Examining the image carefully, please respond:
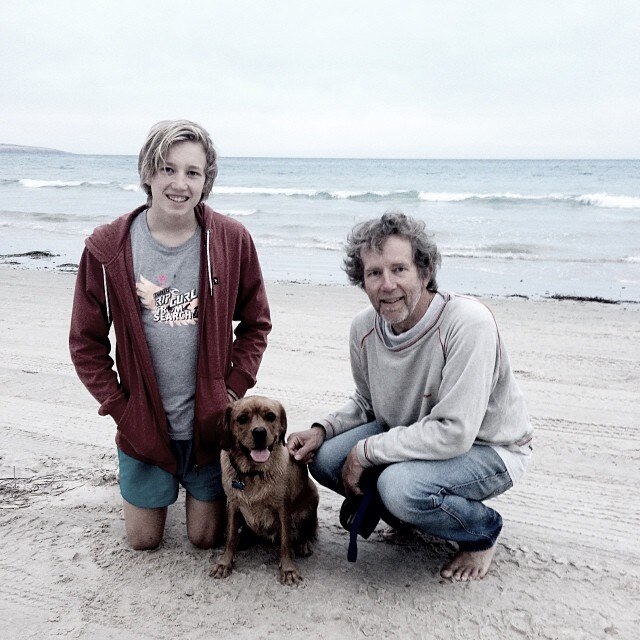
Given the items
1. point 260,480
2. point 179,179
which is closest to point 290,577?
point 260,480

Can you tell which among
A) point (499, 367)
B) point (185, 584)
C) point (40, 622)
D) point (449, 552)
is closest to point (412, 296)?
point (499, 367)

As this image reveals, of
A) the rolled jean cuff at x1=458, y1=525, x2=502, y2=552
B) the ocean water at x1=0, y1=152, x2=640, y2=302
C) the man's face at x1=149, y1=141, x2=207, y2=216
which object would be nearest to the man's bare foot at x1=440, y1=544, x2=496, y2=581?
the rolled jean cuff at x1=458, y1=525, x2=502, y2=552

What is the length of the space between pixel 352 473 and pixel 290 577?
529 mm

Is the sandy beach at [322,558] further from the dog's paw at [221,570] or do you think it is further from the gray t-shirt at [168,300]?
the gray t-shirt at [168,300]

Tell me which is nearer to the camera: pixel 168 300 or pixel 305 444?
pixel 168 300

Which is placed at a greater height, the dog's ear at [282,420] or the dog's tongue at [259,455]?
the dog's ear at [282,420]

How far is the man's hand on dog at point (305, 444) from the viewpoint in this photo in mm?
3242

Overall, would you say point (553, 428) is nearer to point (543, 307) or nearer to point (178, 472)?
point (178, 472)

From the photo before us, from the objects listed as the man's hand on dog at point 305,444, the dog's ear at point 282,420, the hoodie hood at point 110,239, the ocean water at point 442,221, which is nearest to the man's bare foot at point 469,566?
the man's hand on dog at point 305,444

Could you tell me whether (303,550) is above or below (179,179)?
below

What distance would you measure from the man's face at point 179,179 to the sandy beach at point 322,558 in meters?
1.65

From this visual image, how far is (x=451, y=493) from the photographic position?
9.51 ft

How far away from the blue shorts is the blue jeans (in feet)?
2.82

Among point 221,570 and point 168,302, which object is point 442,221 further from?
point 221,570
